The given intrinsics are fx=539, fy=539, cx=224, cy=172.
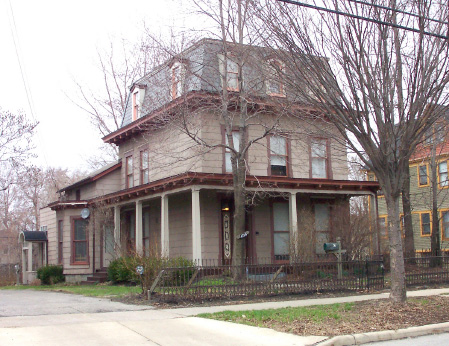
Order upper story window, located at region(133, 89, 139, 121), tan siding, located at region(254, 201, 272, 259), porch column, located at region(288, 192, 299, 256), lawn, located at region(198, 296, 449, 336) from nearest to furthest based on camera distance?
lawn, located at region(198, 296, 449, 336) → porch column, located at region(288, 192, 299, 256) → tan siding, located at region(254, 201, 272, 259) → upper story window, located at region(133, 89, 139, 121)

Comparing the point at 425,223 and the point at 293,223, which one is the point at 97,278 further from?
the point at 425,223

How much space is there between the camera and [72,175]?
219 ft

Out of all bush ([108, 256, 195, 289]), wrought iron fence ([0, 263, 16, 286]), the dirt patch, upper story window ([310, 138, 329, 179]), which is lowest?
wrought iron fence ([0, 263, 16, 286])

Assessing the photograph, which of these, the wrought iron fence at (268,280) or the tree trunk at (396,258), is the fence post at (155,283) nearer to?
the wrought iron fence at (268,280)

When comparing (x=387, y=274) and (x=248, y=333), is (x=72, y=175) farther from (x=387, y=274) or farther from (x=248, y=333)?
(x=248, y=333)

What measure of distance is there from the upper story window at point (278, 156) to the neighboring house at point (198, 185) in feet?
0.15

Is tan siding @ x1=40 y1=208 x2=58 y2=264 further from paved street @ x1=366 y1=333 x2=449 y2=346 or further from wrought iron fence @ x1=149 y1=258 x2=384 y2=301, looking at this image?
paved street @ x1=366 y1=333 x2=449 y2=346

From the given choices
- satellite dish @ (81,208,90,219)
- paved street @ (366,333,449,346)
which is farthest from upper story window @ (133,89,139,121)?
paved street @ (366,333,449,346)

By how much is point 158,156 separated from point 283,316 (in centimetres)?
1289

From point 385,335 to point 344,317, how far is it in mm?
1261

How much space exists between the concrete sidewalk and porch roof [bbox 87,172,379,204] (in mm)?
7414

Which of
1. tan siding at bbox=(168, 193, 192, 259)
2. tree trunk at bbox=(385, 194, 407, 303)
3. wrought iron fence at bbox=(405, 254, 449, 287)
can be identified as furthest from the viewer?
tan siding at bbox=(168, 193, 192, 259)

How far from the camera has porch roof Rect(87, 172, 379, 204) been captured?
750 inches

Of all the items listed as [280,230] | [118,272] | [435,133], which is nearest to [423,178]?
[280,230]
